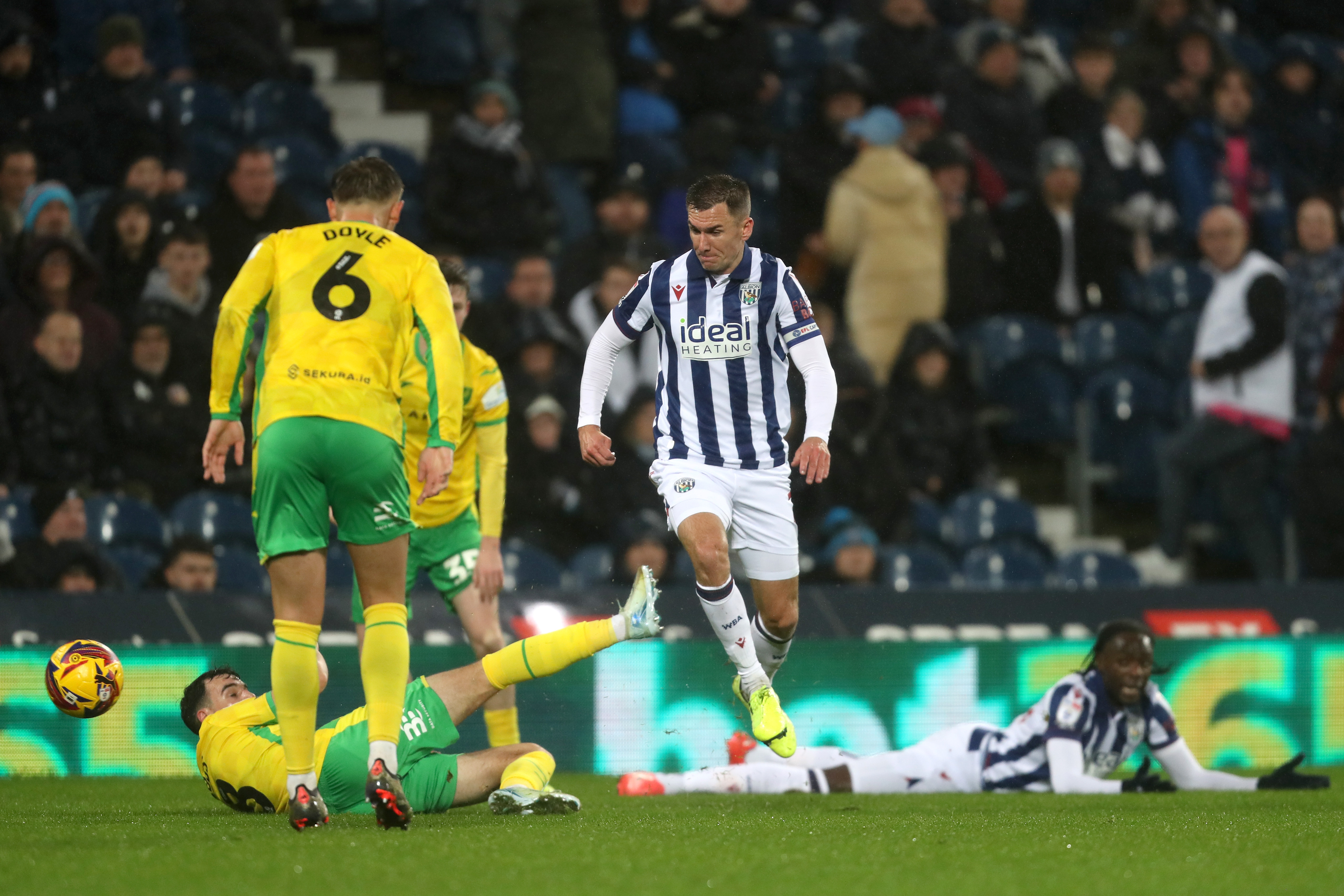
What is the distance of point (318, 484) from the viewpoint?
5.63 m

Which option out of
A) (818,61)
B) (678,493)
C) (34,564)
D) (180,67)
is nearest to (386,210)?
(678,493)

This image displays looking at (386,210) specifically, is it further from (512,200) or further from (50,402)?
(512,200)

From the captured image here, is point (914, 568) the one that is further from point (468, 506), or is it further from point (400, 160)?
point (400, 160)

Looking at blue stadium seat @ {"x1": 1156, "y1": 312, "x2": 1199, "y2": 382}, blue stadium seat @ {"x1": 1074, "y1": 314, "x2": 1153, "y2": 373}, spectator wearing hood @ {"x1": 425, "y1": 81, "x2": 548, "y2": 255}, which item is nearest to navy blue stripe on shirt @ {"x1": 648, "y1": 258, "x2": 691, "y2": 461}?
spectator wearing hood @ {"x1": 425, "y1": 81, "x2": 548, "y2": 255}

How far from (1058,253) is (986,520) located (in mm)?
2387

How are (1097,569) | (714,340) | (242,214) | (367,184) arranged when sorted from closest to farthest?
(367,184), (714,340), (242,214), (1097,569)

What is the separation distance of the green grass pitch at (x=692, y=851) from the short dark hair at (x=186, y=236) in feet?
14.0

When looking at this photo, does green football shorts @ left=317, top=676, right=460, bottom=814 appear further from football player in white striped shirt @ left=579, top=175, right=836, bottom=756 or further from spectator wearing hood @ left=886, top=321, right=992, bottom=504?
spectator wearing hood @ left=886, top=321, right=992, bottom=504

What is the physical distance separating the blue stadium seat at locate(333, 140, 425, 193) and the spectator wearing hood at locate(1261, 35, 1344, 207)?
734 cm

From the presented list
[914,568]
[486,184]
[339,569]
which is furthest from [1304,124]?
[339,569]

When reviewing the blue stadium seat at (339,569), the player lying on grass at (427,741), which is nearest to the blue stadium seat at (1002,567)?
the blue stadium seat at (339,569)

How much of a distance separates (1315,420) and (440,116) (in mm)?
7018

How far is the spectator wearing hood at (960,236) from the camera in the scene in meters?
12.7

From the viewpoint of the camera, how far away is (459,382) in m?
5.78
